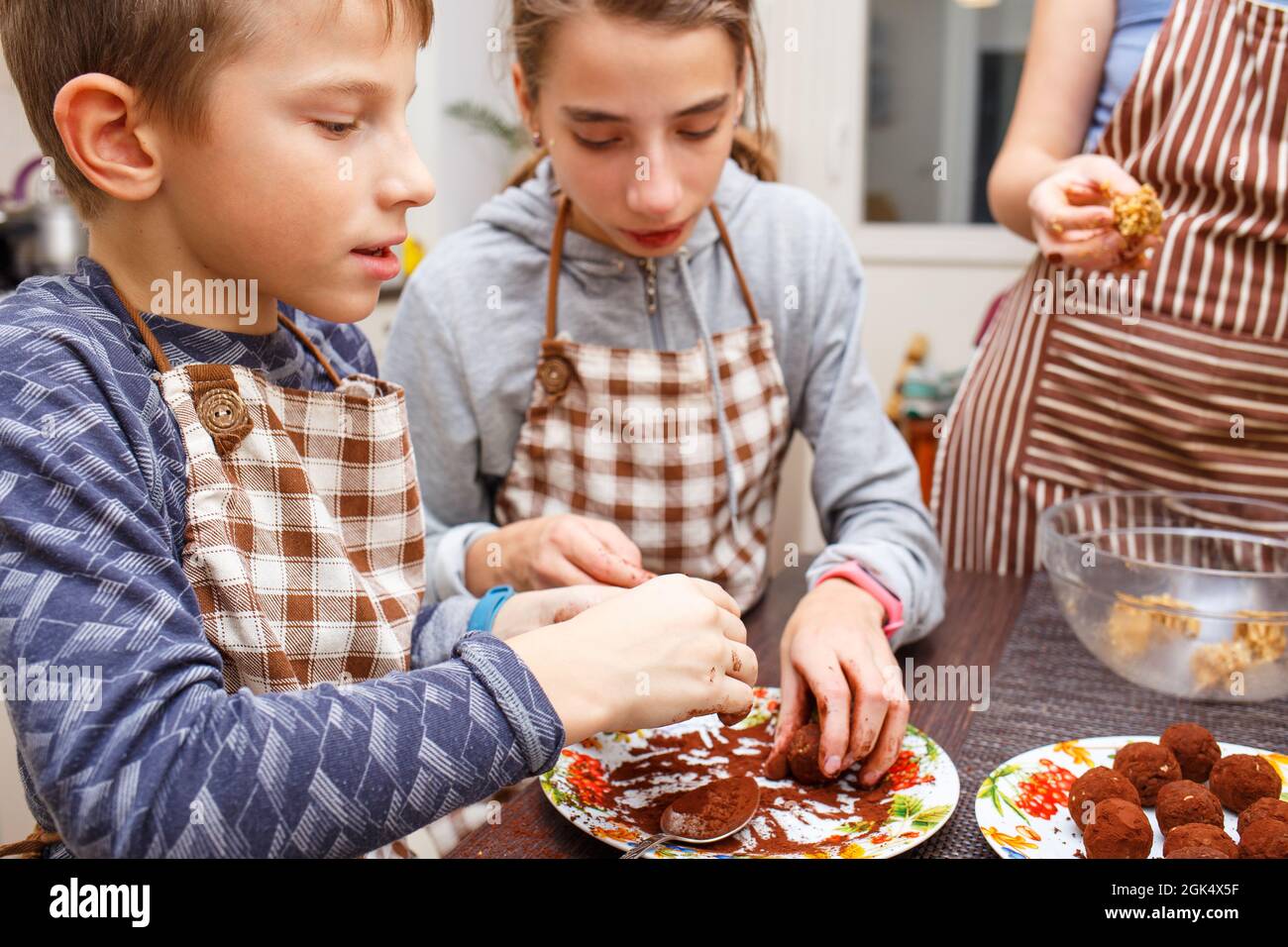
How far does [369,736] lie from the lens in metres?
0.62

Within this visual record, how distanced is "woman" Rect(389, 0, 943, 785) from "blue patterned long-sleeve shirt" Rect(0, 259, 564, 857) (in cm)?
35

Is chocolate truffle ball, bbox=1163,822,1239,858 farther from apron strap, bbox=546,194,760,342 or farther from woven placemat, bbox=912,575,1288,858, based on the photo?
apron strap, bbox=546,194,760,342

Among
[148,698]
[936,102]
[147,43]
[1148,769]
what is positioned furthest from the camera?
[936,102]

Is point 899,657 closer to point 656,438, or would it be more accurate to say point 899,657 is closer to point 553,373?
point 656,438

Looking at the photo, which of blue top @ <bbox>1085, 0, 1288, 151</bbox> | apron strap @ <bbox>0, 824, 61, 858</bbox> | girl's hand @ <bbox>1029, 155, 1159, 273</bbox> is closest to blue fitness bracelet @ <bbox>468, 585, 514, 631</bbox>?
apron strap @ <bbox>0, 824, 61, 858</bbox>

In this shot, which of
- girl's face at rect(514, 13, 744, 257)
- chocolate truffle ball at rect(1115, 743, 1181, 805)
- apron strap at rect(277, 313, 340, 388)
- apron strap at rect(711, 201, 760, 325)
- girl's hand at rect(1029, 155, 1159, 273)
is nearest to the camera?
chocolate truffle ball at rect(1115, 743, 1181, 805)

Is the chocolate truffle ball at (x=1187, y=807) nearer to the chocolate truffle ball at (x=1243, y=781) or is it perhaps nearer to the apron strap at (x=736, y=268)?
the chocolate truffle ball at (x=1243, y=781)

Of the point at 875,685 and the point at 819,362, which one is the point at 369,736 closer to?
the point at 875,685

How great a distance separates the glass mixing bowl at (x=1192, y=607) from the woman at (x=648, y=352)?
15 centimetres

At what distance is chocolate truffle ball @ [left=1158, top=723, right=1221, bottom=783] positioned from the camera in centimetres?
82

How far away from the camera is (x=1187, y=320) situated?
133 centimetres

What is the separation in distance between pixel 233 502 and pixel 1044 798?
1.98ft

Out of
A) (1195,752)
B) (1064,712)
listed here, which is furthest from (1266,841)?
(1064,712)
